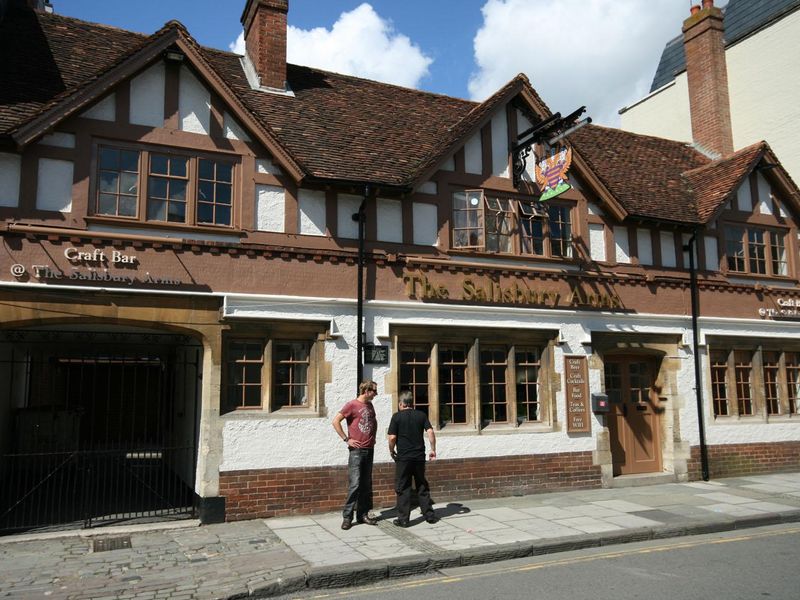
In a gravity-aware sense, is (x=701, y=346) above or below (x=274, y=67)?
below

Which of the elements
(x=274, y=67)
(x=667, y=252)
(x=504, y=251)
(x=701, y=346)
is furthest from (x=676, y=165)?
(x=274, y=67)

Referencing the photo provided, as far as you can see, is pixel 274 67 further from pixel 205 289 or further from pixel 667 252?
pixel 667 252

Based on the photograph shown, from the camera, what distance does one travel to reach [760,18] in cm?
2183

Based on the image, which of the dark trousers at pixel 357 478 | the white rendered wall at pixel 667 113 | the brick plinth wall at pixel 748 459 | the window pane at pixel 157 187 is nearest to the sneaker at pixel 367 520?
the dark trousers at pixel 357 478

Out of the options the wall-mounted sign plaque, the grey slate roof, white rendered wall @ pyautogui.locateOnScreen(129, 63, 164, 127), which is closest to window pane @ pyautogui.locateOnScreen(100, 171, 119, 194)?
white rendered wall @ pyautogui.locateOnScreen(129, 63, 164, 127)

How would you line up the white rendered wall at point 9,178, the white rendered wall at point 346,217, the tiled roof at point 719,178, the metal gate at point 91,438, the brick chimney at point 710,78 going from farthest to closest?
the brick chimney at point 710,78, the tiled roof at point 719,178, the white rendered wall at point 346,217, the metal gate at point 91,438, the white rendered wall at point 9,178

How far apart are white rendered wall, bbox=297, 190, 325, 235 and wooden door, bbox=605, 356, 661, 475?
6749 mm

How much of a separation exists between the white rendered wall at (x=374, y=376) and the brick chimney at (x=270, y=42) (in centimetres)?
515

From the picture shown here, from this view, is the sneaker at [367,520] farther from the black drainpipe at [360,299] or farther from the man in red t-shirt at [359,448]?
the black drainpipe at [360,299]

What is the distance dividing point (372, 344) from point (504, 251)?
3365mm

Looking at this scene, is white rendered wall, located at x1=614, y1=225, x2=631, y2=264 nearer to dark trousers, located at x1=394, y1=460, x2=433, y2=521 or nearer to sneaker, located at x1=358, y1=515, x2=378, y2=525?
dark trousers, located at x1=394, y1=460, x2=433, y2=521

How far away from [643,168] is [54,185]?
12928mm

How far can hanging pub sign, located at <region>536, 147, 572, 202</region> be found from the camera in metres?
12.4

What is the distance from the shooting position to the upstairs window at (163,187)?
34.2 feet
